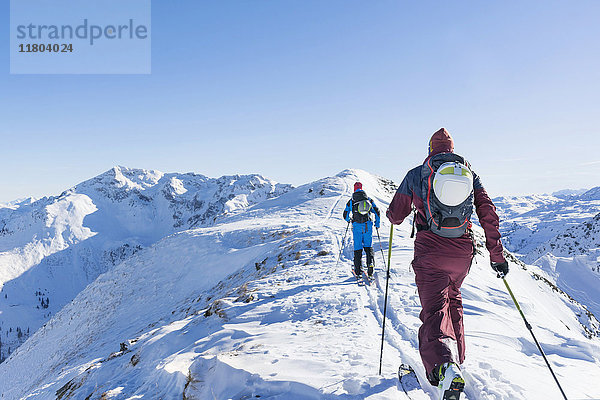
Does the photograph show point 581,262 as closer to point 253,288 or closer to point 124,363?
point 253,288

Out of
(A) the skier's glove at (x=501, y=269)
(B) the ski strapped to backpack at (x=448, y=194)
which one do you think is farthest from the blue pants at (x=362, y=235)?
(B) the ski strapped to backpack at (x=448, y=194)

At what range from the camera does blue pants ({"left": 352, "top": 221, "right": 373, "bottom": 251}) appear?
1139cm

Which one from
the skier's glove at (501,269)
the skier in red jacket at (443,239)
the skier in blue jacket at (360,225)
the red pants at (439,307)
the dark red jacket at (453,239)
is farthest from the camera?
the skier in blue jacket at (360,225)

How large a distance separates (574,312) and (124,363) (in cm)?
2435

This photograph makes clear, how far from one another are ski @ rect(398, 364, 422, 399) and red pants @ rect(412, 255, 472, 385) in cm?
74

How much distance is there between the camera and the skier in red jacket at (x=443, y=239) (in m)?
4.20

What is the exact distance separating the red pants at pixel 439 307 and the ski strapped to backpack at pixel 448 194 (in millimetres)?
470

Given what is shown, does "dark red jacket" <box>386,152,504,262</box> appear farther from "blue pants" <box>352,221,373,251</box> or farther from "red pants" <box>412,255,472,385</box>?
"blue pants" <box>352,221,373,251</box>

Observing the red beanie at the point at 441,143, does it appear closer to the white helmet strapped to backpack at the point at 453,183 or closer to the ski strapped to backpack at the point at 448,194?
the ski strapped to backpack at the point at 448,194

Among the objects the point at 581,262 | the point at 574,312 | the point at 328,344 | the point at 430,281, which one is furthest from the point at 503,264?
the point at 581,262

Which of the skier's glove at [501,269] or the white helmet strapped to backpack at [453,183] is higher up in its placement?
the white helmet strapped to backpack at [453,183]

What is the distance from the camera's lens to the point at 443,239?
4445mm

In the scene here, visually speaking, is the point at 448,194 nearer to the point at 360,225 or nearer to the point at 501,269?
the point at 501,269

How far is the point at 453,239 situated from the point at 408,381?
2.33m
